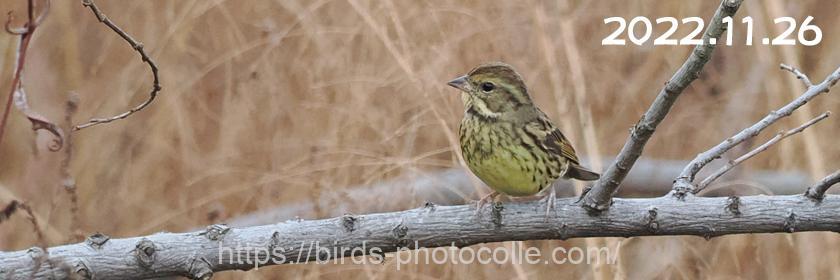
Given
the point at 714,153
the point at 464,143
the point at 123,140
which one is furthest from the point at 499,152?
the point at 123,140

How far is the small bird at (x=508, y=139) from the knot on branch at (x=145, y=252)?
84 centimetres

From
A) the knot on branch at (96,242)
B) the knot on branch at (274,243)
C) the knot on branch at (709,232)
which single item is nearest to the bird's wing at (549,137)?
the knot on branch at (709,232)

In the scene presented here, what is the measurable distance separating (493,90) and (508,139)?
14 cm

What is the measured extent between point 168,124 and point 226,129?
266 millimetres

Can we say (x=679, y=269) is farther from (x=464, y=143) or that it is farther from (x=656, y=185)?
(x=464, y=143)

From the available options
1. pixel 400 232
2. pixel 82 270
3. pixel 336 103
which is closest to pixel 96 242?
pixel 82 270

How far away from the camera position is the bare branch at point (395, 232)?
7.47 feet

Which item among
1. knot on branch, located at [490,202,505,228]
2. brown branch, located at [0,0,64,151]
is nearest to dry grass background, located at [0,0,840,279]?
knot on branch, located at [490,202,505,228]

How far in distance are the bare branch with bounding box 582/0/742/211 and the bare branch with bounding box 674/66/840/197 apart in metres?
0.17

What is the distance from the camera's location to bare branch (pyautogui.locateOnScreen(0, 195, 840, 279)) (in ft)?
7.47

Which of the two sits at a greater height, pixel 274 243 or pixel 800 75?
pixel 800 75

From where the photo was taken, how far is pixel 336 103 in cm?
403

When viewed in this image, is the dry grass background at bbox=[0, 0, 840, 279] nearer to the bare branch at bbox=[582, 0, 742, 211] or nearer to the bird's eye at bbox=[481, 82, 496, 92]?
the bird's eye at bbox=[481, 82, 496, 92]

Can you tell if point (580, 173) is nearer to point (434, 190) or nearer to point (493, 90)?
point (493, 90)
